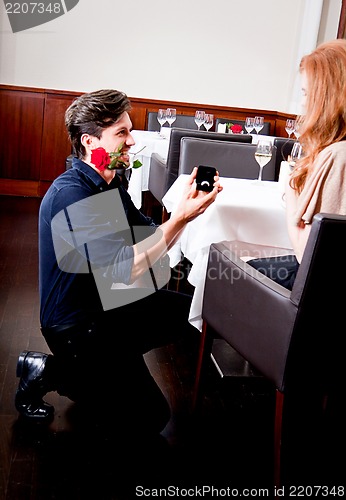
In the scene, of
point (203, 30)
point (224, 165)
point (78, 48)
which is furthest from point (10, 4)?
point (224, 165)

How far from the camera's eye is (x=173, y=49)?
6414mm

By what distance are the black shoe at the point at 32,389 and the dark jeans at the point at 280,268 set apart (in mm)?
774

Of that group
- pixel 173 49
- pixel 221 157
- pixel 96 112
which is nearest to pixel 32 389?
pixel 96 112

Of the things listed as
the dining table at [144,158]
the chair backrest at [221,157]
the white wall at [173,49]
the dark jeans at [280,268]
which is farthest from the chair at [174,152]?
the white wall at [173,49]

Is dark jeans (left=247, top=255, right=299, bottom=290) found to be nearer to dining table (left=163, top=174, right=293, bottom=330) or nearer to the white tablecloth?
dining table (left=163, top=174, right=293, bottom=330)

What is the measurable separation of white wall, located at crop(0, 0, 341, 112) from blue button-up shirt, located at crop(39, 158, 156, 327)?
4.38m

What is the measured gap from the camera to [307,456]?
7.18ft

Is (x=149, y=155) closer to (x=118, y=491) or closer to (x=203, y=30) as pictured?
(x=203, y=30)

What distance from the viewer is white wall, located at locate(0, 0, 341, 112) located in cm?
611

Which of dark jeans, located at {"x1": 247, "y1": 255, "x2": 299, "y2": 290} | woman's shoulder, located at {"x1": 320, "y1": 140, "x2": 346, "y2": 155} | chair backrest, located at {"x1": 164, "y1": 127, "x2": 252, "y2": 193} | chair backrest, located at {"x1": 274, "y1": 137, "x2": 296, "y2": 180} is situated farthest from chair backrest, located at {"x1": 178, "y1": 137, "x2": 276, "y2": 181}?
woman's shoulder, located at {"x1": 320, "y1": 140, "x2": 346, "y2": 155}

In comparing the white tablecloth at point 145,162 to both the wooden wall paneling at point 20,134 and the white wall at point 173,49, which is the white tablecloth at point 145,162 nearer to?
the wooden wall paneling at point 20,134

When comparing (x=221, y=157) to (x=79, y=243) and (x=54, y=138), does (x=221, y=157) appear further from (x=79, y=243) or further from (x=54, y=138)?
(x=54, y=138)

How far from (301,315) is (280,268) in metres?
0.44

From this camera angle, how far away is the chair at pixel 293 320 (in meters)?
1.63
